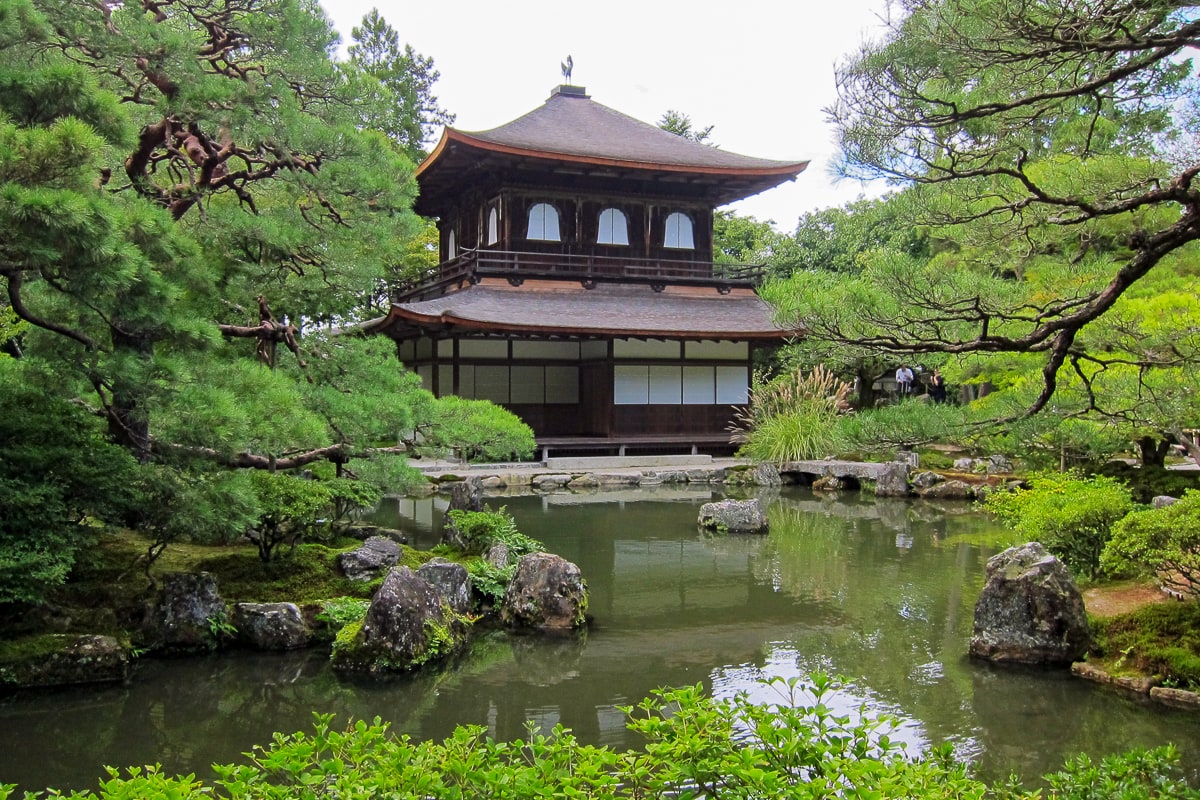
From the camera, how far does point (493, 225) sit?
1864cm

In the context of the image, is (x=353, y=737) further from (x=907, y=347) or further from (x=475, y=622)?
(x=475, y=622)

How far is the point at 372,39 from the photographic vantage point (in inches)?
1200

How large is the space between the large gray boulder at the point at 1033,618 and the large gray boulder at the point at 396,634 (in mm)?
3458

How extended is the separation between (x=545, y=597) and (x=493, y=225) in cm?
1305

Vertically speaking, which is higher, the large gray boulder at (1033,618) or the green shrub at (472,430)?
the green shrub at (472,430)

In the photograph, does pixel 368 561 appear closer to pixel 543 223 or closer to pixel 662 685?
pixel 662 685

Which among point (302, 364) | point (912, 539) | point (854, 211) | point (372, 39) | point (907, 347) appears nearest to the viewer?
point (907, 347)

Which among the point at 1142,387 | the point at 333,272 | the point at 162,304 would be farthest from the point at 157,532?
the point at 1142,387

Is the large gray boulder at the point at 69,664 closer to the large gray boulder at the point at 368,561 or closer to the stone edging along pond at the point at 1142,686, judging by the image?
the large gray boulder at the point at 368,561

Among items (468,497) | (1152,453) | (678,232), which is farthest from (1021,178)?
(678,232)

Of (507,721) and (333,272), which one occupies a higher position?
(333,272)

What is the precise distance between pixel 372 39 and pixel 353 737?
31509 mm

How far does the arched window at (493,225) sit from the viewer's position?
18.4 meters

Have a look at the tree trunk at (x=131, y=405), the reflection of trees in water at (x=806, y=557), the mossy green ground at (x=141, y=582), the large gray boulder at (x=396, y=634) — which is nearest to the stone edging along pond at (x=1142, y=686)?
the reflection of trees in water at (x=806, y=557)
